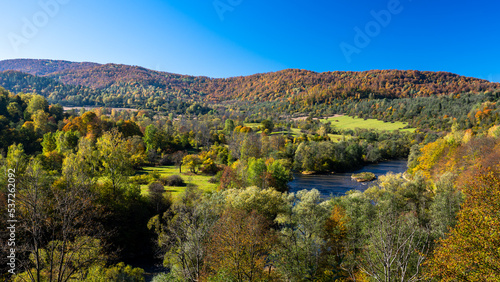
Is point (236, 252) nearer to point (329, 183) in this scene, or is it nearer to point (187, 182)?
point (187, 182)

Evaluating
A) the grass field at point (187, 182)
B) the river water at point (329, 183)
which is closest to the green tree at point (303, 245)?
the grass field at point (187, 182)

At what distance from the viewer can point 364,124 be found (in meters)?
150

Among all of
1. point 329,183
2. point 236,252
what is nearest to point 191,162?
point 329,183

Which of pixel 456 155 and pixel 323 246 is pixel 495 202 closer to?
pixel 323 246

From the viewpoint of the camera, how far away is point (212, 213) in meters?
30.1

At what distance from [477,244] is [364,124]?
151755 mm

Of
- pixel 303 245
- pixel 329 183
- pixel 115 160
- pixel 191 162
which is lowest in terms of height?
pixel 329 183

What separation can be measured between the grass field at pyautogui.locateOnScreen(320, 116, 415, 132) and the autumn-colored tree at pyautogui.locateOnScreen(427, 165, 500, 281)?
13856 centimetres

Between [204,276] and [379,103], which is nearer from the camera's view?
[204,276]

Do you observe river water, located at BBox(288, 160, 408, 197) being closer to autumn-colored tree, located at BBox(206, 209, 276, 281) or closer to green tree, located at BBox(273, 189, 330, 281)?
green tree, located at BBox(273, 189, 330, 281)

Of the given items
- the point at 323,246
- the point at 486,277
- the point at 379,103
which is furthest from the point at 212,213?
the point at 379,103

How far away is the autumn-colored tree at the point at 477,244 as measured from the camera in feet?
35.2

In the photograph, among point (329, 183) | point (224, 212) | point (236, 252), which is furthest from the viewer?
point (329, 183)

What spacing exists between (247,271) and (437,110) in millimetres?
168225
